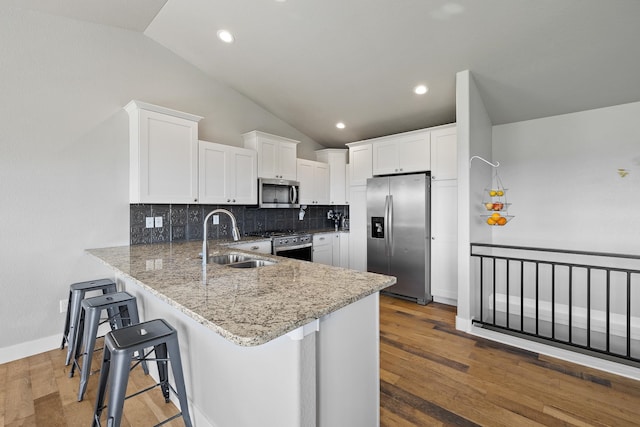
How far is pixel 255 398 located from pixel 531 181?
4.06m

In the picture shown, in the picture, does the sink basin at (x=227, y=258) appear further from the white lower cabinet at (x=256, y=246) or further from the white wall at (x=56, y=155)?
the white wall at (x=56, y=155)

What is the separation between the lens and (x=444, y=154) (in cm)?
377

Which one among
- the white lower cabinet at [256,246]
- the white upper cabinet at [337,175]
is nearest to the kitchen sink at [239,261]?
the white lower cabinet at [256,246]

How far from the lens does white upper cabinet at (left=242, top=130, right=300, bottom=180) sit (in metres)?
4.06

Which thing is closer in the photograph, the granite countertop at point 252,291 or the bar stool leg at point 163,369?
the granite countertop at point 252,291

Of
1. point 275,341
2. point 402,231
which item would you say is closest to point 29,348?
point 275,341

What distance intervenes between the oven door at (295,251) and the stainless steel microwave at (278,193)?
0.66 meters

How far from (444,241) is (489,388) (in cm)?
200

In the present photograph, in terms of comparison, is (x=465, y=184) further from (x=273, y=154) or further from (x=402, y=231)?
(x=273, y=154)

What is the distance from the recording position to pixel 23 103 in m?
2.53

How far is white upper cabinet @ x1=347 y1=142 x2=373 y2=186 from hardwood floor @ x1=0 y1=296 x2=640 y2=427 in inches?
102

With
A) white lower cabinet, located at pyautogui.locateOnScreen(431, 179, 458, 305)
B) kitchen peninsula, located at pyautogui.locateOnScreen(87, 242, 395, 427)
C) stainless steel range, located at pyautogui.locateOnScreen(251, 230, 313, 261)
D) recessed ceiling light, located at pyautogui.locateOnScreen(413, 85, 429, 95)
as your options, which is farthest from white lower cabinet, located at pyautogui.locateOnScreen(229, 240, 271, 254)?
recessed ceiling light, located at pyautogui.locateOnScreen(413, 85, 429, 95)

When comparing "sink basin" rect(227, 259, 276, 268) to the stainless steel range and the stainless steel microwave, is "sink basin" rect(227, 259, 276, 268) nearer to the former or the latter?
the stainless steel range

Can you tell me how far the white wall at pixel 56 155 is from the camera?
8.16 feet
